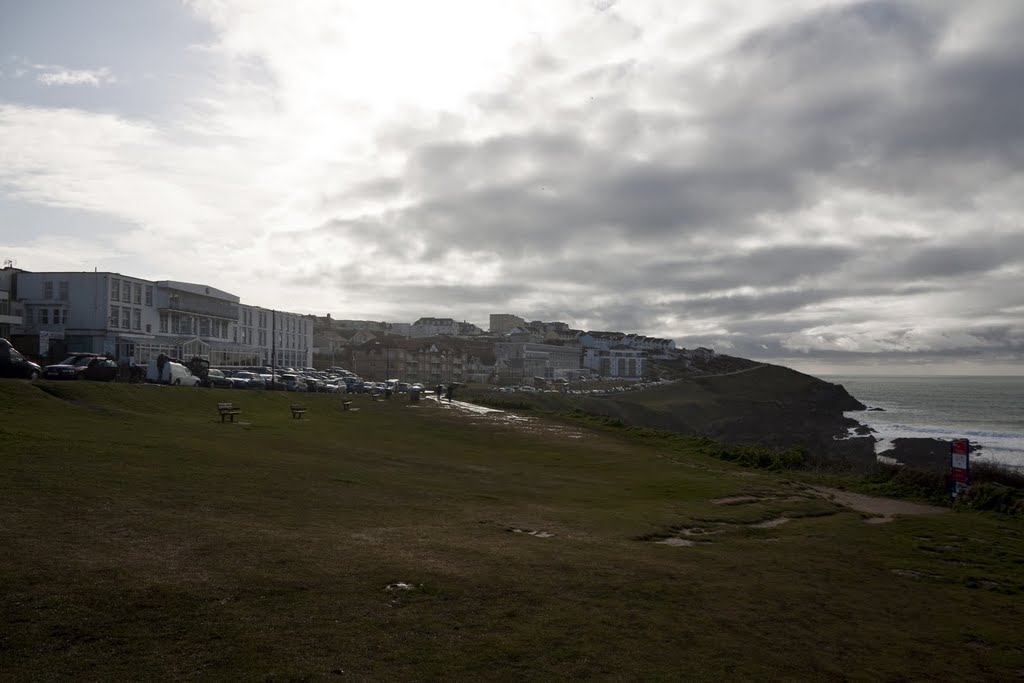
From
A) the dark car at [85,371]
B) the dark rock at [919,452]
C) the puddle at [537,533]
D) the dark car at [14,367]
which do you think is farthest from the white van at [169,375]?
the dark rock at [919,452]

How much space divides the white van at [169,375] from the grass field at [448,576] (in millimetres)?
30353

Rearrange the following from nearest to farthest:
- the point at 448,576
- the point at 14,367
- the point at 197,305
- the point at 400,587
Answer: the point at 400,587 < the point at 448,576 < the point at 14,367 < the point at 197,305

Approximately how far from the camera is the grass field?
8.73 metres

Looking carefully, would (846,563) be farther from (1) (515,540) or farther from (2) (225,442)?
(2) (225,442)

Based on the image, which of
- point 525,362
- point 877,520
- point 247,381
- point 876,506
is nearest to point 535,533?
point 877,520

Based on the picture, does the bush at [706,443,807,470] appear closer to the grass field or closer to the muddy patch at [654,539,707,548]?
the grass field

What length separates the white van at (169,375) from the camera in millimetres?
53750

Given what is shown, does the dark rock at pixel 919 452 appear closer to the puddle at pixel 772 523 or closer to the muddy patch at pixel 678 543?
the puddle at pixel 772 523

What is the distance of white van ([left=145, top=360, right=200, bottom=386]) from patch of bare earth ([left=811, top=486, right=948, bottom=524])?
4396 centimetres

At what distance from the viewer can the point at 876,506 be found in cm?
2438

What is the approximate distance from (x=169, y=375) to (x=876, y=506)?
4672 cm

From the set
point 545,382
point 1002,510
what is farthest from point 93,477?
point 545,382

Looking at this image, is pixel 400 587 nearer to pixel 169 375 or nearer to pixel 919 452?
pixel 169 375

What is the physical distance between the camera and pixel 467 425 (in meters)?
45.8
